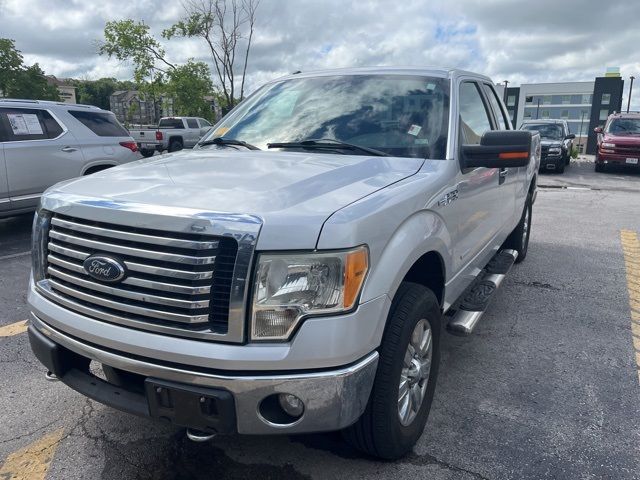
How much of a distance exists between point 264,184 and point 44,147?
6.22 metres

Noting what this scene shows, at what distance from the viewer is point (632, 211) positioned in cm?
1003

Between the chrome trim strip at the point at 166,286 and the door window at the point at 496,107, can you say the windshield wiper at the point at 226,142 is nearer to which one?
the chrome trim strip at the point at 166,286

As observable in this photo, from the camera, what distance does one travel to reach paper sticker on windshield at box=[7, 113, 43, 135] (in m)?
7.04

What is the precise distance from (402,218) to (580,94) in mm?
95930

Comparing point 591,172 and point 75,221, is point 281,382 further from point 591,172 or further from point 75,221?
point 591,172

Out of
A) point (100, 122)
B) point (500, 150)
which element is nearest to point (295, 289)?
point (500, 150)

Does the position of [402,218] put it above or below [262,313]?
above

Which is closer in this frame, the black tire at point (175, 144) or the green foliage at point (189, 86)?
the black tire at point (175, 144)

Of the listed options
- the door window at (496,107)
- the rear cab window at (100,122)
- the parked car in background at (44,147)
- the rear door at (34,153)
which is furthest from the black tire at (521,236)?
the rear cab window at (100,122)

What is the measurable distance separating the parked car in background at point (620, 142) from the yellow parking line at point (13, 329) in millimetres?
17511

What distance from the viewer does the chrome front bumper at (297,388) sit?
6.38ft

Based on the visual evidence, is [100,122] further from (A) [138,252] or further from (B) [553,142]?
(B) [553,142]

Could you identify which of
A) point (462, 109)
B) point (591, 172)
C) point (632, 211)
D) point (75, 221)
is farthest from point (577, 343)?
point (591, 172)

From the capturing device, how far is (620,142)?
16.5 meters
